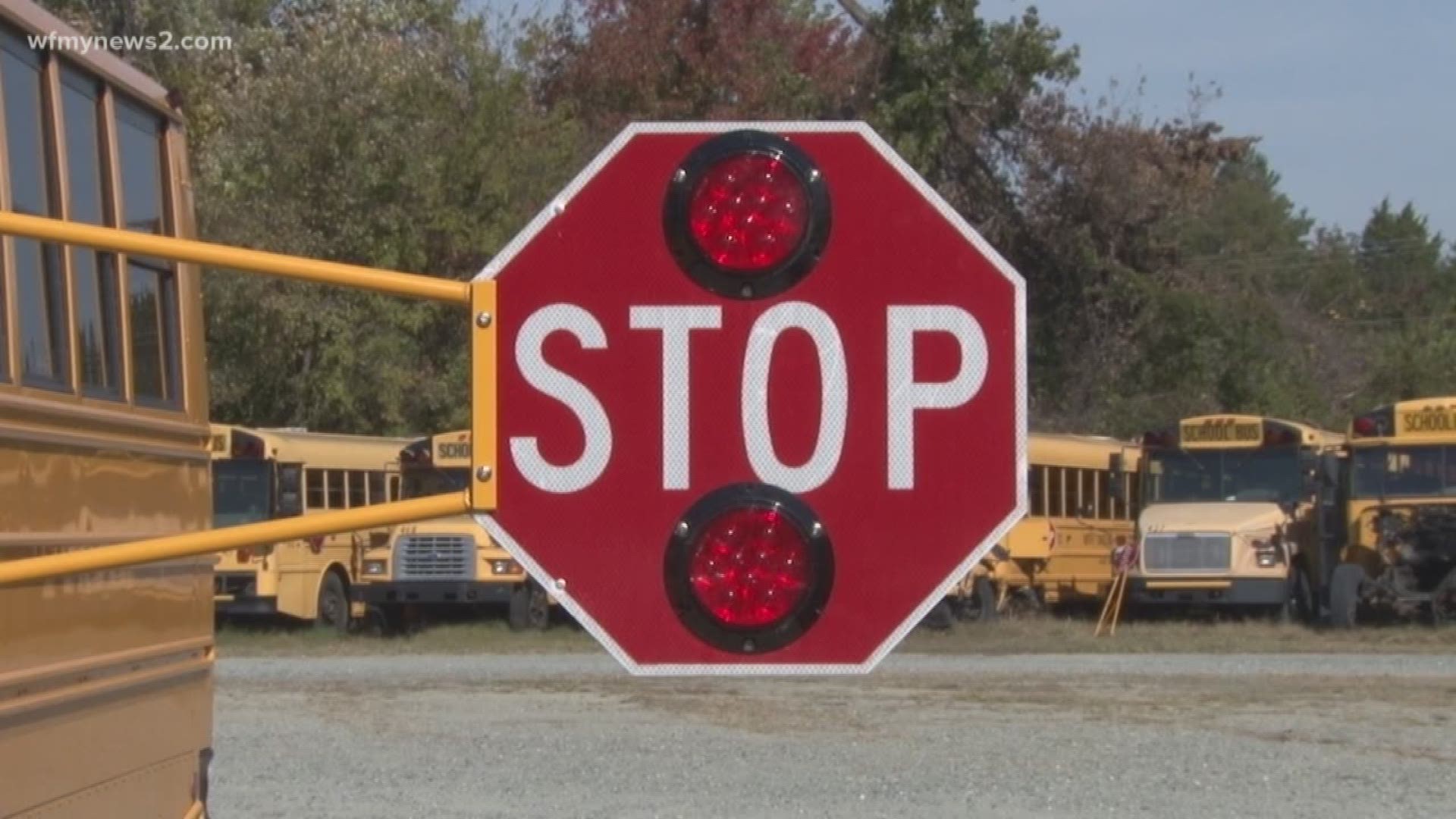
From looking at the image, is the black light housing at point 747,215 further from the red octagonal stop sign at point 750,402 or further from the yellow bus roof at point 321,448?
the yellow bus roof at point 321,448

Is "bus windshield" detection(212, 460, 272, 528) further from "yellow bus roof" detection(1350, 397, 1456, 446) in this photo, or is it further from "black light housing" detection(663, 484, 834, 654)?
"black light housing" detection(663, 484, 834, 654)

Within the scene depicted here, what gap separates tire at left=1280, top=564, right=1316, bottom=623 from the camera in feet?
96.8

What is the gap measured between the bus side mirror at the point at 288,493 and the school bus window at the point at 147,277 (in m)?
17.6

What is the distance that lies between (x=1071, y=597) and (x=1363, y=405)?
21.9m

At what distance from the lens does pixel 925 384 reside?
157 inches

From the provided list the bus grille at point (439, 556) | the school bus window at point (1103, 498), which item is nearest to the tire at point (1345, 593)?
the school bus window at point (1103, 498)

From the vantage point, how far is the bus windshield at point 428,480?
26.6 metres

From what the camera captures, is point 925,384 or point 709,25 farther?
point 709,25

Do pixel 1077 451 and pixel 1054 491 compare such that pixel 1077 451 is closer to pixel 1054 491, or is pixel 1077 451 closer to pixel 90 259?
pixel 1054 491

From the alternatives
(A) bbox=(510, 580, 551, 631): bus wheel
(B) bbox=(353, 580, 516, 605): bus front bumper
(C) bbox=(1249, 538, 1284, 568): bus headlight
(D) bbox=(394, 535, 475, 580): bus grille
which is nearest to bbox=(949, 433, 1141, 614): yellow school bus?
(C) bbox=(1249, 538, 1284, 568): bus headlight

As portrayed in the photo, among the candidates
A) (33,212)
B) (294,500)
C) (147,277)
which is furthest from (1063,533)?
(33,212)

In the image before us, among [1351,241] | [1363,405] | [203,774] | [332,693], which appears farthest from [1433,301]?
[203,774]

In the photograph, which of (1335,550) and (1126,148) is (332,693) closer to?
(1335,550)

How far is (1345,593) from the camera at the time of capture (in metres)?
27.7
